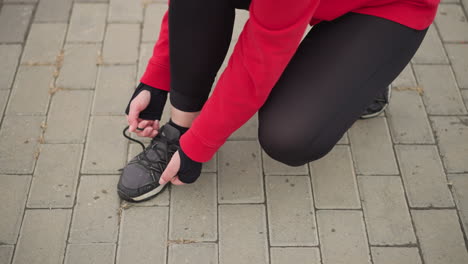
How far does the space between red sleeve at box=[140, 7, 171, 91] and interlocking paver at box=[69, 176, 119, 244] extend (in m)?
0.43

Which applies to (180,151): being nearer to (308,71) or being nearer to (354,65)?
(308,71)

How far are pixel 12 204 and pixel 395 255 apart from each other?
1439mm

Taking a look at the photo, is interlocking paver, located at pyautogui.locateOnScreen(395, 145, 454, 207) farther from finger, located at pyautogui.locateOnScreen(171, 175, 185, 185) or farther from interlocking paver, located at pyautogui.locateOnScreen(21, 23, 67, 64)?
interlocking paver, located at pyautogui.locateOnScreen(21, 23, 67, 64)

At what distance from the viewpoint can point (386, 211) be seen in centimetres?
183

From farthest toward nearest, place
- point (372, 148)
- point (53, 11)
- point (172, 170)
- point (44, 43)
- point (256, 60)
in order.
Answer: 1. point (53, 11)
2. point (44, 43)
3. point (372, 148)
4. point (172, 170)
5. point (256, 60)

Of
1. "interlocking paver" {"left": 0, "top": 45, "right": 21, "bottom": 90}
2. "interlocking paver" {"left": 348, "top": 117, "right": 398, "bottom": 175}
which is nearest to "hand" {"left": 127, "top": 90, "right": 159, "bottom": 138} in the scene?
"interlocking paver" {"left": 0, "top": 45, "right": 21, "bottom": 90}

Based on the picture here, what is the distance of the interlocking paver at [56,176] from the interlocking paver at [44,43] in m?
0.50

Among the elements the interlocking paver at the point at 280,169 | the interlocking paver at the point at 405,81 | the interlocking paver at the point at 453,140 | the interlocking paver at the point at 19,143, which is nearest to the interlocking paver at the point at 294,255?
the interlocking paver at the point at 280,169

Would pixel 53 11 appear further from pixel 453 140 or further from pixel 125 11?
pixel 453 140

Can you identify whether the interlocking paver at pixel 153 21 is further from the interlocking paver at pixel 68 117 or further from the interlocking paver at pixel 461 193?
the interlocking paver at pixel 461 193

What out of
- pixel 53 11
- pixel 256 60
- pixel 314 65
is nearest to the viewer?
pixel 256 60

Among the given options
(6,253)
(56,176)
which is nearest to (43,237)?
(6,253)

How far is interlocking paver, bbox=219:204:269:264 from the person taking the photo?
171 cm

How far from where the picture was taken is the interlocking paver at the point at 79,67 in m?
2.13
